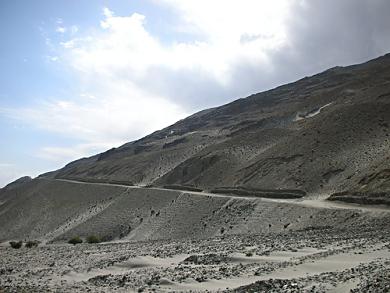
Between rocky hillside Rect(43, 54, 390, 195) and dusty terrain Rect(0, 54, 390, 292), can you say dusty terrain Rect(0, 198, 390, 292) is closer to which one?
dusty terrain Rect(0, 54, 390, 292)

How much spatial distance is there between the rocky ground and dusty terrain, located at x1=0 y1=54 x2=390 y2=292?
78mm

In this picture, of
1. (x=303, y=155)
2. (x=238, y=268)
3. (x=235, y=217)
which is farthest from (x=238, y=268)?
(x=303, y=155)

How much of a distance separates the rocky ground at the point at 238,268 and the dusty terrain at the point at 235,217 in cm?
8

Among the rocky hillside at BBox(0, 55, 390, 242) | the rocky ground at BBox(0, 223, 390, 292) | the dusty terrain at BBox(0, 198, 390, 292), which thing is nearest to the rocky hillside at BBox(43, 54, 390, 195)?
the rocky hillside at BBox(0, 55, 390, 242)

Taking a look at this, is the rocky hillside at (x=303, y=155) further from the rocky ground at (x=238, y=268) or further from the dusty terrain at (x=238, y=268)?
the rocky ground at (x=238, y=268)

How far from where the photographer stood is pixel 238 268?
19328 millimetres

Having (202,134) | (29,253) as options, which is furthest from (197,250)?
(202,134)

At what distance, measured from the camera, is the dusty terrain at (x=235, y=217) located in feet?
59.3

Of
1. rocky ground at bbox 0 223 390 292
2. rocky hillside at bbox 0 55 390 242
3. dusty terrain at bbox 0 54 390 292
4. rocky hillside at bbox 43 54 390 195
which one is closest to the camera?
A: rocky ground at bbox 0 223 390 292

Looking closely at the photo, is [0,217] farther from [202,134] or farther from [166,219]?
[166,219]

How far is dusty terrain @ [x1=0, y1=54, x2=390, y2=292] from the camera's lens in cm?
1806

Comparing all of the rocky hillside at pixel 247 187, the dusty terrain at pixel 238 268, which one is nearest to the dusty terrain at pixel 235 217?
the dusty terrain at pixel 238 268

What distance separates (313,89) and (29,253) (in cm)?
11915

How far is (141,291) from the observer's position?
1625 centimetres
